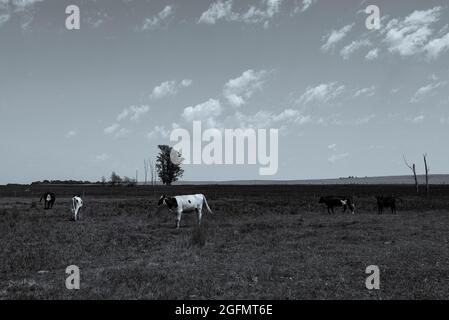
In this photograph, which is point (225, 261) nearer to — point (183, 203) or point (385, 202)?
point (183, 203)

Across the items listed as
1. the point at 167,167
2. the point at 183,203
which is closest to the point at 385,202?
the point at 183,203

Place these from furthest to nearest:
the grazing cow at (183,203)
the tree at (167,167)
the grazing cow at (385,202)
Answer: the tree at (167,167), the grazing cow at (385,202), the grazing cow at (183,203)

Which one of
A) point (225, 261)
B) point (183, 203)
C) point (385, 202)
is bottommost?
point (225, 261)

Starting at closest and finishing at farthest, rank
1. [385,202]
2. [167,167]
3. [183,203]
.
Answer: [183,203], [385,202], [167,167]

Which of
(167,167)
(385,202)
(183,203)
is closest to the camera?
(183,203)

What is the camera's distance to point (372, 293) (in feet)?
32.2

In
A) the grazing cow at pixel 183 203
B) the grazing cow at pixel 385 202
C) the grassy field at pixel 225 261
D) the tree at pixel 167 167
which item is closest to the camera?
the grassy field at pixel 225 261

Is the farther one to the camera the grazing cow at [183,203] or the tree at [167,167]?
the tree at [167,167]

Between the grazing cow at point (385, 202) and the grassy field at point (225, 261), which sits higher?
the grazing cow at point (385, 202)

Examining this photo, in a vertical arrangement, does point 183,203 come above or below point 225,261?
above

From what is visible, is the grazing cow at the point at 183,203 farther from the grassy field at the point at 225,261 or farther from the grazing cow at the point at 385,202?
the grazing cow at the point at 385,202

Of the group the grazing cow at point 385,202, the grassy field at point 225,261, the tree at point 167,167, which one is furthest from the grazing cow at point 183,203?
the tree at point 167,167

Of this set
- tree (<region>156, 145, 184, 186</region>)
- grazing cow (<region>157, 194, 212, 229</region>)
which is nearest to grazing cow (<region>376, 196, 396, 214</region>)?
grazing cow (<region>157, 194, 212, 229</region>)

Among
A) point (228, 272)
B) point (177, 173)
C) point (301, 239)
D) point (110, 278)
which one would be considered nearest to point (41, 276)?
point (110, 278)
